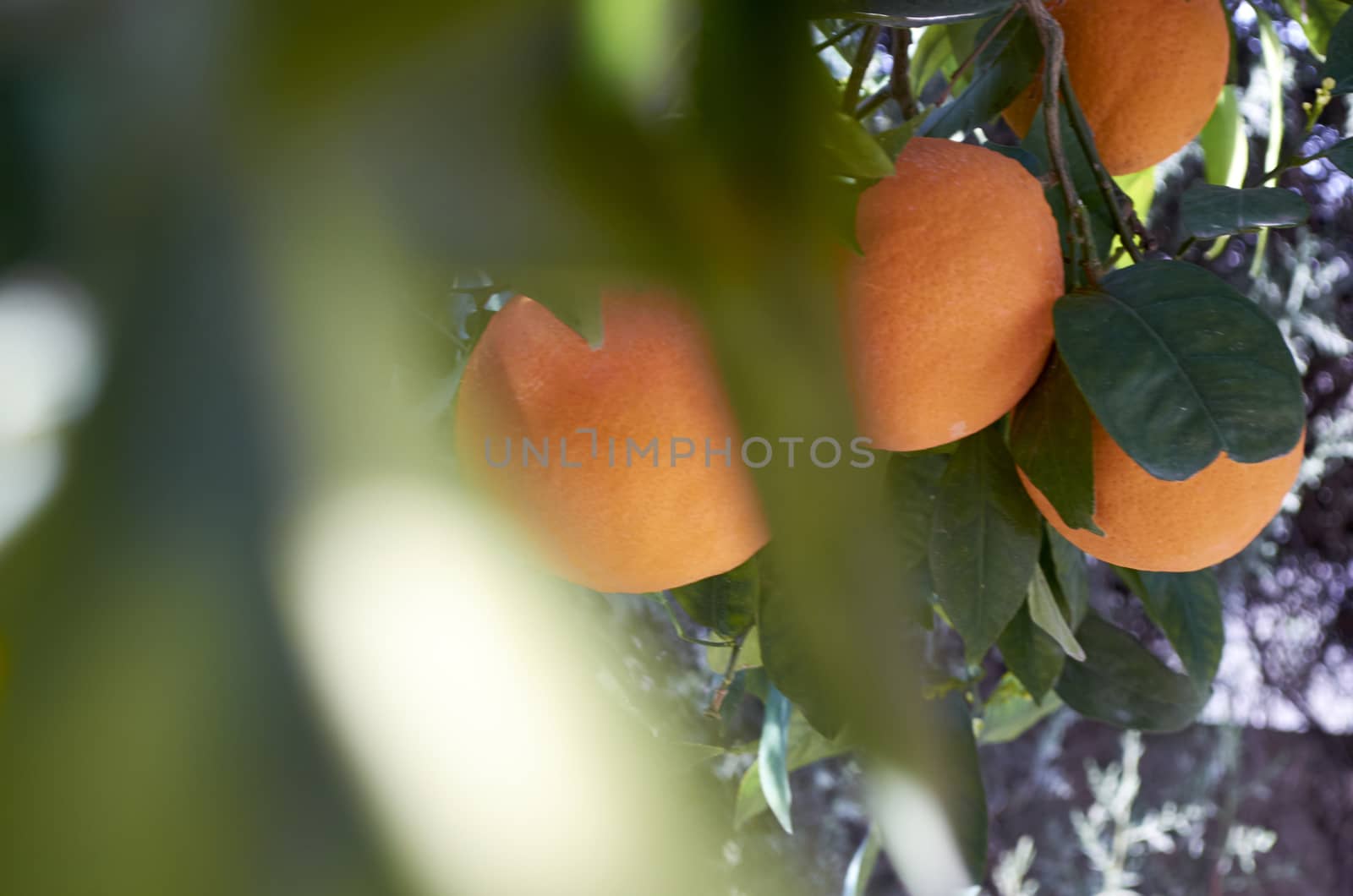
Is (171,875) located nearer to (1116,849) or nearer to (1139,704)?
(1139,704)

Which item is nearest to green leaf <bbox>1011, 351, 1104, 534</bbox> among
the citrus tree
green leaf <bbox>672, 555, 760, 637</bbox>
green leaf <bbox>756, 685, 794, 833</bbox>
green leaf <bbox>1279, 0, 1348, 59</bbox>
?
the citrus tree

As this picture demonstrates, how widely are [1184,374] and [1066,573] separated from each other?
0.17 m

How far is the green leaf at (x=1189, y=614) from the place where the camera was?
17.9 inches

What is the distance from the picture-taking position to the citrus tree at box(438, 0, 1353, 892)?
0.15ft

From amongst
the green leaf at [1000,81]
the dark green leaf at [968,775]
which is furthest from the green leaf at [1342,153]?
the dark green leaf at [968,775]

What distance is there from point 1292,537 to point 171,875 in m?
1.27

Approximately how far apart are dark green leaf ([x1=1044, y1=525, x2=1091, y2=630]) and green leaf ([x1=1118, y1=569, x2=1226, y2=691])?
22 millimetres

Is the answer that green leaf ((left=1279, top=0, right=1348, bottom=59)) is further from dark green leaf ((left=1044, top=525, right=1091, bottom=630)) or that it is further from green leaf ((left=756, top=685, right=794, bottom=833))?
green leaf ((left=756, top=685, right=794, bottom=833))

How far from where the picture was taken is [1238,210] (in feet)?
1.09

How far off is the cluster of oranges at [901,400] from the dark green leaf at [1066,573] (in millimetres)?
73

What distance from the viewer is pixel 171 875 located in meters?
0.04

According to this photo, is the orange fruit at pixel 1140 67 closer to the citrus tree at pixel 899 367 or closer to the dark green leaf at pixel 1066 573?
the citrus tree at pixel 899 367

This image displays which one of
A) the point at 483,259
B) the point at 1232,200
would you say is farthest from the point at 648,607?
the point at 483,259

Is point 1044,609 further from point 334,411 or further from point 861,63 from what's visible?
point 334,411
